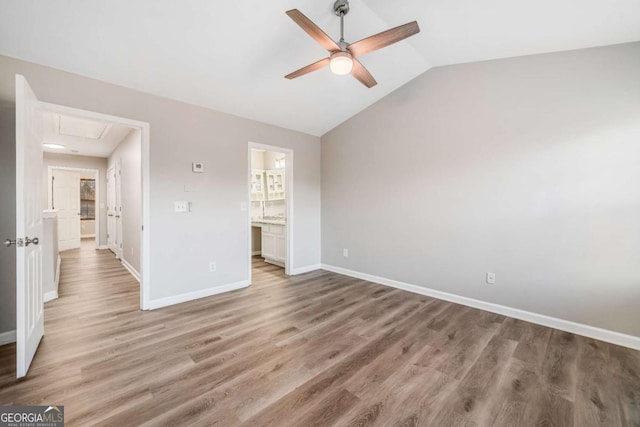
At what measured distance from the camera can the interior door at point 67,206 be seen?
7.35m

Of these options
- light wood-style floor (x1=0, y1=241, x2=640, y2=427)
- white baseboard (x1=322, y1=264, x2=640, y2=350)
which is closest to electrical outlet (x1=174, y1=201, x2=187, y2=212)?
light wood-style floor (x1=0, y1=241, x2=640, y2=427)

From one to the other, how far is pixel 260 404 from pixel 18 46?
136 inches

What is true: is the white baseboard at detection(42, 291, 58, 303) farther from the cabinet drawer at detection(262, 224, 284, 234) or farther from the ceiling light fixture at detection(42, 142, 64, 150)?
the ceiling light fixture at detection(42, 142, 64, 150)

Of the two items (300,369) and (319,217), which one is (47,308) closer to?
(300,369)

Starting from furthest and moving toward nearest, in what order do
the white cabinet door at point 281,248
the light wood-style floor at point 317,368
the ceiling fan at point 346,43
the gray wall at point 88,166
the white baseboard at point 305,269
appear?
the gray wall at point 88,166
the white cabinet door at point 281,248
the white baseboard at point 305,269
the ceiling fan at point 346,43
the light wood-style floor at point 317,368

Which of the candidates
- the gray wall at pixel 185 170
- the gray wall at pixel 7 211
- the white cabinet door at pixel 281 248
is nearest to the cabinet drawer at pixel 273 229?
the white cabinet door at pixel 281 248

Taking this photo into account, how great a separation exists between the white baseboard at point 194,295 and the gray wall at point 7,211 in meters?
1.13

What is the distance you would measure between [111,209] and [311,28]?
24.3 feet

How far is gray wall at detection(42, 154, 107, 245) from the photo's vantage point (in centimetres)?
663

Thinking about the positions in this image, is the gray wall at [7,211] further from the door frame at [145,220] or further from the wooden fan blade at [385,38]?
the wooden fan blade at [385,38]

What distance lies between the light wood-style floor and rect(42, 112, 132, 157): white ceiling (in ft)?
8.90

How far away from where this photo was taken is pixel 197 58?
2.70m

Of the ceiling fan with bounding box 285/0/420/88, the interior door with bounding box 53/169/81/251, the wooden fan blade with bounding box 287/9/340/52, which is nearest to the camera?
the wooden fan blade with bounding box 287/9/340/52

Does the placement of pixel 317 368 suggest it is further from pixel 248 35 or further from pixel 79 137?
pixel 79 137
